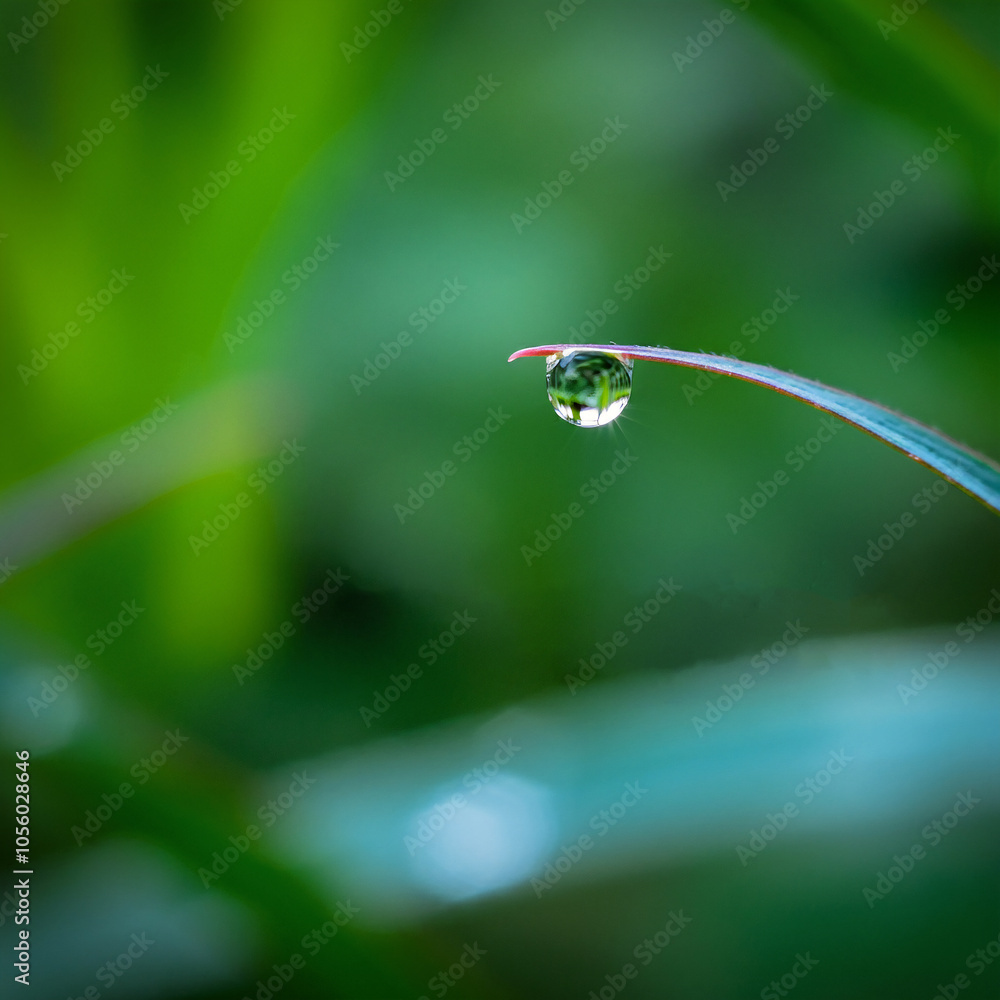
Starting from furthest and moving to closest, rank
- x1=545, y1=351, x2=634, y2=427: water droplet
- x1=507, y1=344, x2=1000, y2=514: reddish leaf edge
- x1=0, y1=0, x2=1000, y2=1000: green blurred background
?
x1=0, y1=0, x2=1000, y2=1000: green blurred background
x1=545, y1=351, x2=634, y2=427: water droplet
x1=507, y1=344, x2=1000, y2=514: reddish leaf edge

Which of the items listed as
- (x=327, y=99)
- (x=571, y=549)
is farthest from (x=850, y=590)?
(x=327, y=99)

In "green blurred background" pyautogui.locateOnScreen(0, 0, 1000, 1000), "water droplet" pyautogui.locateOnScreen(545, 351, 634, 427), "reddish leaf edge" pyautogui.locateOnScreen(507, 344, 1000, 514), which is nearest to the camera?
"reddish leaf edge" pyautogui.locateOnScreen(507, 344, 1000, 514)

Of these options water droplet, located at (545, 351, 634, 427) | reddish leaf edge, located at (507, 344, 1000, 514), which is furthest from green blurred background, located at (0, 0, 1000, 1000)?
reddish leaf edge, located at (507, 344, 1000, 514)

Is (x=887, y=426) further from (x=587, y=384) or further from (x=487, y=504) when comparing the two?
(x=487, y=504)

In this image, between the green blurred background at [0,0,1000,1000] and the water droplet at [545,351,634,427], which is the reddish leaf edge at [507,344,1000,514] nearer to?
the water droplet at [545,351,634,427]

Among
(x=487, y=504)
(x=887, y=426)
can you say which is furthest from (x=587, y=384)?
(x=487, y=504)

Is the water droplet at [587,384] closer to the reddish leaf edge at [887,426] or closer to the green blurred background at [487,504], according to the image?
the reddish leaf edge at [887,426]
